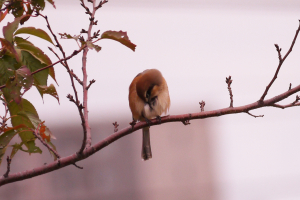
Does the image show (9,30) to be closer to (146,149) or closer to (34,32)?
(34,32)

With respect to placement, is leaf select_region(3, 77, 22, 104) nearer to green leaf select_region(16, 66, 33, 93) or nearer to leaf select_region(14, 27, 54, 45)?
green leaf select_region(16, 66, 33, 93)

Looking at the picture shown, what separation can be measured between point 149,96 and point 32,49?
1.30 metres

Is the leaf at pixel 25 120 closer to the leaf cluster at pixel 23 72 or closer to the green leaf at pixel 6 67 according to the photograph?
the leaf cluster at pixel 23 72

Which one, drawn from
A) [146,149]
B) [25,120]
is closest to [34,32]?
[25,120]

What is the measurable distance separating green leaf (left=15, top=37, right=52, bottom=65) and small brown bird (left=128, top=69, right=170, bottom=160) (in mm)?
1203

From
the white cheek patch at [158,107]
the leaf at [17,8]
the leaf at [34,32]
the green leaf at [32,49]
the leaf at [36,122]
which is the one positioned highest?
the leaf at [17,8]

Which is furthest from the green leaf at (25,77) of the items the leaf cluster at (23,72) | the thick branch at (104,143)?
the thick branch at (104,143)

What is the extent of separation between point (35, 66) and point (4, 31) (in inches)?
9.2

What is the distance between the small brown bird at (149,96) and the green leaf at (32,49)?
3.95 ft

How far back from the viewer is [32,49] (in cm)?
142

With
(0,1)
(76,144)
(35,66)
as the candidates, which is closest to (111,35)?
(35,66)

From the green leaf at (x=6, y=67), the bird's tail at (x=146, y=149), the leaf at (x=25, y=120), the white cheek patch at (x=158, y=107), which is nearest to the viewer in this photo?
the green leaf at (x=6, y=67)

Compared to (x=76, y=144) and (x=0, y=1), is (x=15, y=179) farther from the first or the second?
(x=76, y=144)

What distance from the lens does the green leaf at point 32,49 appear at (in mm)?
1415
